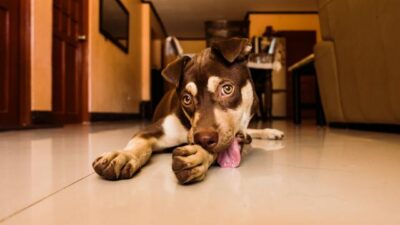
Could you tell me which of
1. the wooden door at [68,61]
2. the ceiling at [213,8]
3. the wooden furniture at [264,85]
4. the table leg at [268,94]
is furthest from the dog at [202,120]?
the ceiling at [213,8]

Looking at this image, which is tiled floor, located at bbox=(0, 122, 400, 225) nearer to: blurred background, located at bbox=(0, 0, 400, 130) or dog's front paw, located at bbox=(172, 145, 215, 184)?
dog's front paw, located at bbox=(172, 145, 215, 184)

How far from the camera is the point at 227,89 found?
4.00ft

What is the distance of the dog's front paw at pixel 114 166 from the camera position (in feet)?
3.09

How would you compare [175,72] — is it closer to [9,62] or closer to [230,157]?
[230,157]

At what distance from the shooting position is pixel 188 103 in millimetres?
1233

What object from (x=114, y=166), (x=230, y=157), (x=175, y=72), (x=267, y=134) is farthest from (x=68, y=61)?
(x=114, y=166)

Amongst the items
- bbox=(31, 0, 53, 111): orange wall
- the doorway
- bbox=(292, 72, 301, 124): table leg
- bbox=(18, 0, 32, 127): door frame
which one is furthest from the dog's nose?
bbox=(292, 72, 301, 124): table leg

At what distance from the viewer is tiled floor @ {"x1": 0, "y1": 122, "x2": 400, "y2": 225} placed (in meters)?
0.63

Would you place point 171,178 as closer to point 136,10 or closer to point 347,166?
point 347,166

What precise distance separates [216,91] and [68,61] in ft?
12.4

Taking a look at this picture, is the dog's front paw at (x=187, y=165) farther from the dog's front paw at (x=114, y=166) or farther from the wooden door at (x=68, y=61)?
the wooden door at (x=68, y=61)

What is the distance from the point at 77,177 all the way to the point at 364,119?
249 cm

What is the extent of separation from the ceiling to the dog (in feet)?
24.1

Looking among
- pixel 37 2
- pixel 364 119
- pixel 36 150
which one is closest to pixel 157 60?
pixel 37 2
